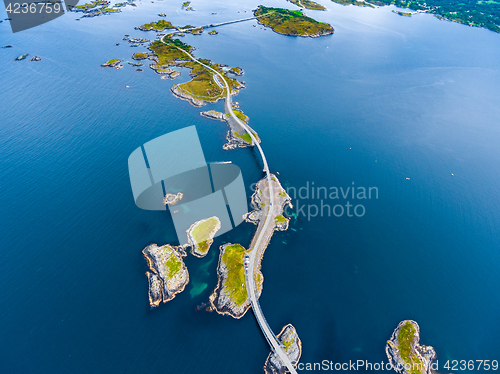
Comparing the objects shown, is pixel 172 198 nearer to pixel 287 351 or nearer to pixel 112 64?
pixel 287 351

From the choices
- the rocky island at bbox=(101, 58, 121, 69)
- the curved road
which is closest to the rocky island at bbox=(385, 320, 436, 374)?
the curved road

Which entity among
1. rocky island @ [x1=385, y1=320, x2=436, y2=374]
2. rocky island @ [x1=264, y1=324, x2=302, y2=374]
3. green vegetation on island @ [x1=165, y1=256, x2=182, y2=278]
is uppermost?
green vegetation on island @ [x1=165, y1=256, x2=182, y2=278]

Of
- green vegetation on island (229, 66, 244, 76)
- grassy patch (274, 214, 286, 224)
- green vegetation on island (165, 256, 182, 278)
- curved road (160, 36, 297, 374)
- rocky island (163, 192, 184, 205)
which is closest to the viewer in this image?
curved road (160, 36, 297, 374)

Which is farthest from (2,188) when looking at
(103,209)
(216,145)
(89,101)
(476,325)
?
(476,325)

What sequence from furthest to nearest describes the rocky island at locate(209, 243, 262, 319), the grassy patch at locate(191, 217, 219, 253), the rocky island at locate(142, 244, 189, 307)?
the grassy patch at locate(191, 217, 219, 253)
the rocky island at locate(142, 244, 189, 307)
the rocky island at locate(209, 243, 262, 319)

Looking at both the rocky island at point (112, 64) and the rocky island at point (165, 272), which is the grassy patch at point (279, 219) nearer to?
the rocky island at point (165, 272)

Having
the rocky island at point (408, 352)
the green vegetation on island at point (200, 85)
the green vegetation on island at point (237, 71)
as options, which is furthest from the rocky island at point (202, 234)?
the green vegetation on island at point (237, 71)

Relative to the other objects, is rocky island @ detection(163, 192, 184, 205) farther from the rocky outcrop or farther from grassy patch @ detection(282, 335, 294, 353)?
the rocky outcrop

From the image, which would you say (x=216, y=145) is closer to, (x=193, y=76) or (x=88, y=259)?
(x=88, y=259)
